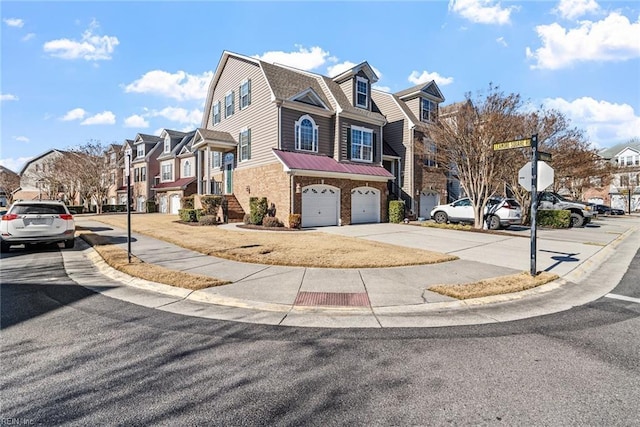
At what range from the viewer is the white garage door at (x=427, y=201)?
995 inches

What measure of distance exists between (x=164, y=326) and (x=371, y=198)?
18171mm

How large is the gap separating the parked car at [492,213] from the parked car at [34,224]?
1966 centimetres

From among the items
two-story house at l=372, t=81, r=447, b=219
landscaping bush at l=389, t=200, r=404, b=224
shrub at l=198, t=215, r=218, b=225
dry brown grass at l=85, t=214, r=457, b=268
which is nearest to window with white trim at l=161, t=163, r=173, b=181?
shrub at l=198, t=215, r=218, b=225

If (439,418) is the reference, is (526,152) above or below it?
above

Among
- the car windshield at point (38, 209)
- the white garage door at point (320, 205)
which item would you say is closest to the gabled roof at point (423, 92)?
the white garage door at point (320, 205)

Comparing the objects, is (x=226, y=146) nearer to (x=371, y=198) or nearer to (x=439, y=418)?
(x=371, y=198)

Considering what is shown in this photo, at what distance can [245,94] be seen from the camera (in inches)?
848

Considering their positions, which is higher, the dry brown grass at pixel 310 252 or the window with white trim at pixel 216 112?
the window with white trim at pixel 216 112

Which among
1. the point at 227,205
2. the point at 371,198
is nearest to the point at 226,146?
the point at 227,205

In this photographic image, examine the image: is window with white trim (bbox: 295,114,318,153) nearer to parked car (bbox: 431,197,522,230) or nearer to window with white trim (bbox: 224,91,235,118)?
window with white trim (bbox: 224,91,235,118)

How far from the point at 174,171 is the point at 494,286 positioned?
36.9 m

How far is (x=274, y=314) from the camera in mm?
4895

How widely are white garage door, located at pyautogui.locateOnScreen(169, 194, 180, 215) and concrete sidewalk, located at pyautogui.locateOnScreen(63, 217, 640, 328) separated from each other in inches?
977

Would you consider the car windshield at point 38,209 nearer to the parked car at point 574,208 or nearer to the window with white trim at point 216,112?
the window with white trim at point 216,112
